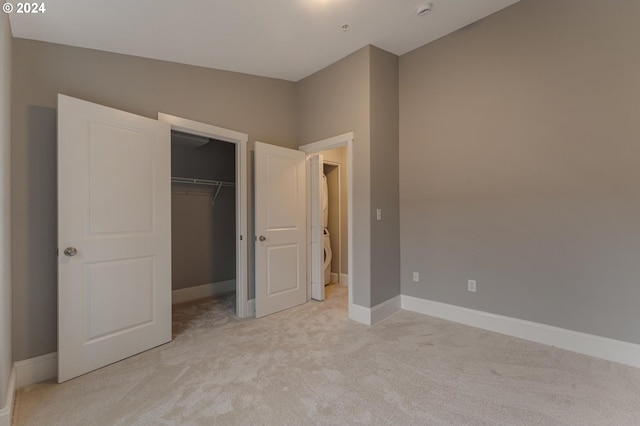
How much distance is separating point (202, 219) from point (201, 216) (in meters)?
0.05

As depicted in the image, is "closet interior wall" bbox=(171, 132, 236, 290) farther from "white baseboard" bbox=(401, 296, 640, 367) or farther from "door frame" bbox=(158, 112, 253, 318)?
"white baseboard" bbox=(401, 296, 640, 367)

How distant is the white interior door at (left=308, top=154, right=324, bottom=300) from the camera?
3924 millimetres

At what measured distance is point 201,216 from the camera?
425cm

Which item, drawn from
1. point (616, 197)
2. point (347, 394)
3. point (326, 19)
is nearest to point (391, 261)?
point (347, 394)

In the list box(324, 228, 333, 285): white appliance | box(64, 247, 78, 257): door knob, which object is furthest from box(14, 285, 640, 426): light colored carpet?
box(324, 228, 333, 285): white appliance

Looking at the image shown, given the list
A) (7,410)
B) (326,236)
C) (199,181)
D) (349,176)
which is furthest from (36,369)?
(326,236)

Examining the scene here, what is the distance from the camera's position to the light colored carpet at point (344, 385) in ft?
5.48

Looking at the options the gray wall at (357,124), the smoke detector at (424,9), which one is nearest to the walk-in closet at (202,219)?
the gray wall at (357,124)

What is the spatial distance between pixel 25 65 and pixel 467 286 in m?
4.20

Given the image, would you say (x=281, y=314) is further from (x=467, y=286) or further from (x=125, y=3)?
(x=125, y=3)

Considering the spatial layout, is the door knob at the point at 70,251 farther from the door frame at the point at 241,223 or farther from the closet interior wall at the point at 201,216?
the closet interior wall at the point at 201,216

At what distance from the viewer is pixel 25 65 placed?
80.7 inches

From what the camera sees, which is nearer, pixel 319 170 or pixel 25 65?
pixel 25 65

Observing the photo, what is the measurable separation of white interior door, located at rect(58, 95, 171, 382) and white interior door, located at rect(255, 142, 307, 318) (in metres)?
0.98
